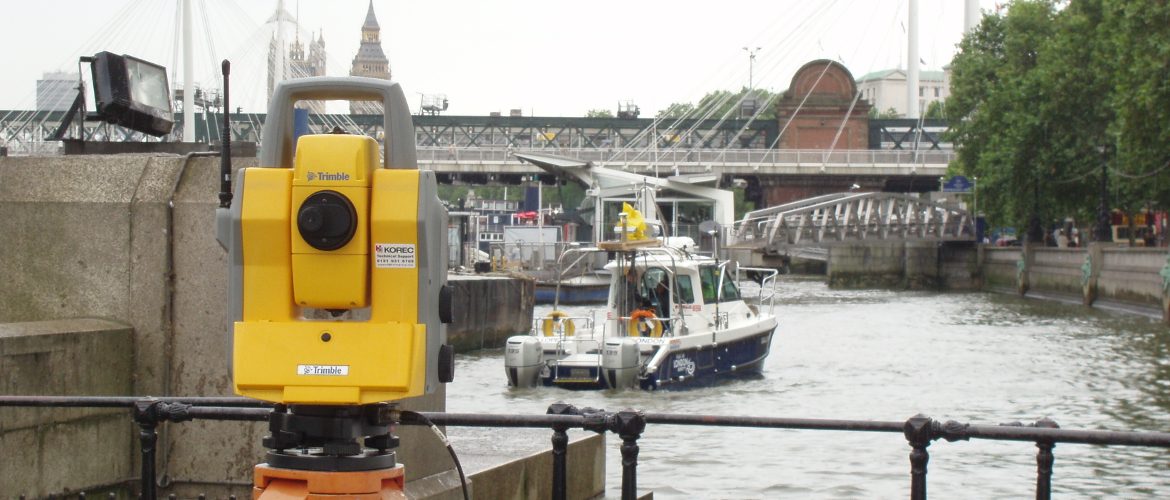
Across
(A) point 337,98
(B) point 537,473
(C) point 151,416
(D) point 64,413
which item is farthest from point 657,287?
(A) point 337,98

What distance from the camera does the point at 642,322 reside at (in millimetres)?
30891

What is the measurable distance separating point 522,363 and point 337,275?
79.9 ft

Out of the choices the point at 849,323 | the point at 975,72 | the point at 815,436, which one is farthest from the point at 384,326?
the point at 975,72

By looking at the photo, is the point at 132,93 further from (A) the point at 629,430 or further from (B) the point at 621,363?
(B) the point at 621,363

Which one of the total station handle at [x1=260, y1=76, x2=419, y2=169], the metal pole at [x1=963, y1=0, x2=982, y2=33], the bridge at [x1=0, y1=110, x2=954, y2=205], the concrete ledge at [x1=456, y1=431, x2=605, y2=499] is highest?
the metal pole at [x1=963, y1=0, x2=982, y2=33]

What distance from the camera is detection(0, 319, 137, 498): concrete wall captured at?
718cm

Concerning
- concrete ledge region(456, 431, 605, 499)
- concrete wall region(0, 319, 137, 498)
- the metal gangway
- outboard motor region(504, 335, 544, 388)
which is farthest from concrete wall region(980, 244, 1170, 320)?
concrete wall region(0, 319, 137, 498)

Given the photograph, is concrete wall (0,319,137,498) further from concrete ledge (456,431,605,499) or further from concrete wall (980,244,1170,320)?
concrete wall (980,244,1170,320)

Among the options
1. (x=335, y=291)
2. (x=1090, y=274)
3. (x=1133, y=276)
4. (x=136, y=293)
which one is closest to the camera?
(x=335, y=291)

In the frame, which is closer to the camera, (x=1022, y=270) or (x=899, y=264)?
(x=1022, y=270)

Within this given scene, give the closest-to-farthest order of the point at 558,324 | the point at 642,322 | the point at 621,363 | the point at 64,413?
1. the point at 64,413
2. the point at 621,363
3. the point at 642,322
4. the point at 558,324

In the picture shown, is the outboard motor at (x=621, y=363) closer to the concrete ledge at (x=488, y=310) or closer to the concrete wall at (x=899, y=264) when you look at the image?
the concrete ledge at (x=488, y=310)

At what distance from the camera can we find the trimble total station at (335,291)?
5078 mm

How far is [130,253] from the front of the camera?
781 centimetres
